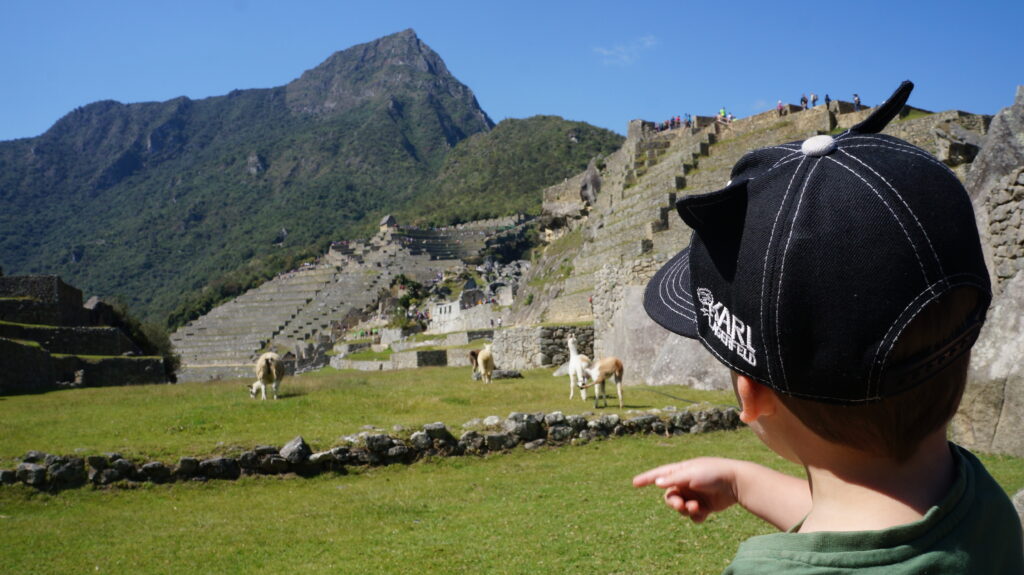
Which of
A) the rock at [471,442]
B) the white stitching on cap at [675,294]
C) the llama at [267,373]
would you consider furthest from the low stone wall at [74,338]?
the white stitching on cap at [675,294]

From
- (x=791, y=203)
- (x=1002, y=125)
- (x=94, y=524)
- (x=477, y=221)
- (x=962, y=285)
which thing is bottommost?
(x=94, y=524)

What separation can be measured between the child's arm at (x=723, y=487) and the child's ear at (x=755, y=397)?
0.48 m

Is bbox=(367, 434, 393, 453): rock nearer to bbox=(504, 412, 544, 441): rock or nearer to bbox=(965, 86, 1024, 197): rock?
bbox=(504, 412, 544, 441): rock

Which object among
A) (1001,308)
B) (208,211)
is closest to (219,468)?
(1001,308)

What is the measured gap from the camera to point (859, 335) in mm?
1220

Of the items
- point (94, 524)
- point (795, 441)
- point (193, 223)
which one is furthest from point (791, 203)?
point (193, 223)

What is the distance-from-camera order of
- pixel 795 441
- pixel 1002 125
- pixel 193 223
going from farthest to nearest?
pixel 193 223
pixel 1002 125
pixel 795 441

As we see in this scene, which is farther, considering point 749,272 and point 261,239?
point 261,239

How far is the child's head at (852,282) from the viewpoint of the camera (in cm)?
122

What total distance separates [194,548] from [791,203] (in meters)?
6.62

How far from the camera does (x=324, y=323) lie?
67.8 metres

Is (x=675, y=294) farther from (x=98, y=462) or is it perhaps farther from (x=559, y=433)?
(x=559, y=433)

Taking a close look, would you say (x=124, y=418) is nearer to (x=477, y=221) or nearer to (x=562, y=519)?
(x=562, y=519)

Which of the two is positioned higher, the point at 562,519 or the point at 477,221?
the point at 477,221
